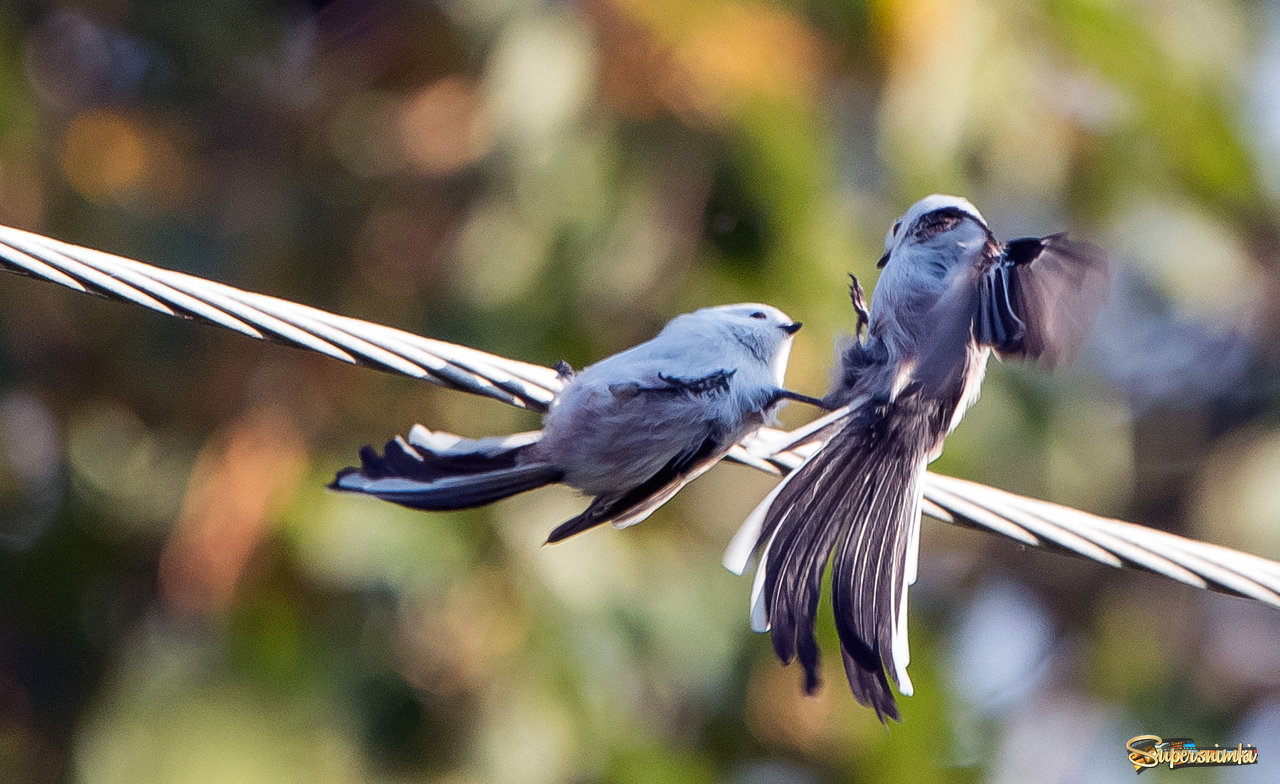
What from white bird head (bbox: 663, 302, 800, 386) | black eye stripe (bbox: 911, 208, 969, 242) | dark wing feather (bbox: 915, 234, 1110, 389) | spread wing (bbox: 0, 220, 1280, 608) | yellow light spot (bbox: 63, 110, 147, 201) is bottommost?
spread wing (bbox: 0, 220, 1280, 608)

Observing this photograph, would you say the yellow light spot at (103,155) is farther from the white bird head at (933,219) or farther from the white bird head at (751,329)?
the white bird head at (933,219)

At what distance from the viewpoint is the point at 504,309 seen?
4.58m

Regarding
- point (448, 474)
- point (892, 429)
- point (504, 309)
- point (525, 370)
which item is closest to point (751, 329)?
point (892, 429)

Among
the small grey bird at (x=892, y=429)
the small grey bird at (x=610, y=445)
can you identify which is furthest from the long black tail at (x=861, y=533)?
the small grey bird at (x=610, y=445)

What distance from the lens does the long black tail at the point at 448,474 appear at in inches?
76.6

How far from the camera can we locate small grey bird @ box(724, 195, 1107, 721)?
195cm

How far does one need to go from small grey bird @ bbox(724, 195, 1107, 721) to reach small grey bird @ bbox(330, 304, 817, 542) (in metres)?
0.14

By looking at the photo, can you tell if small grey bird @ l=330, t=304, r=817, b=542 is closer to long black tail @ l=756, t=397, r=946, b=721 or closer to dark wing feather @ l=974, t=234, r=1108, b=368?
long black tail @ l=756, t=397, r=946, b=721

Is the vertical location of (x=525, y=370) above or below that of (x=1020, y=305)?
below

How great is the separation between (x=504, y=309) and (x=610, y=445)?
2711 millimetres

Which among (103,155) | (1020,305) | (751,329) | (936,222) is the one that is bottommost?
(751,329)

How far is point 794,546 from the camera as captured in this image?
6.58ft

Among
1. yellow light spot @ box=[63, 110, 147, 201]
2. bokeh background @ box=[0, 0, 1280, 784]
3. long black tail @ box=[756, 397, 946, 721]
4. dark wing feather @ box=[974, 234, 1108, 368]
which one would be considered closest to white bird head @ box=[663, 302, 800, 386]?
long black tail @ box=[756, 397, 946, 721]

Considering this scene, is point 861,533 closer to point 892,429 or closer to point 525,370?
point 892,429
